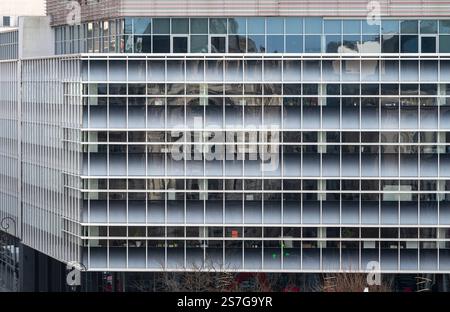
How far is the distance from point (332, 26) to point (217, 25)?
6852 mm

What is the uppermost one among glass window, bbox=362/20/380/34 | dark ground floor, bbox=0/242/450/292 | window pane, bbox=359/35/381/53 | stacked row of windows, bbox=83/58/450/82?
glass window, bbox=362/20/380/34

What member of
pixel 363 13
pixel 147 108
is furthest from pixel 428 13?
pixel 147 108

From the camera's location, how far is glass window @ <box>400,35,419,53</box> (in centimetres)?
9438

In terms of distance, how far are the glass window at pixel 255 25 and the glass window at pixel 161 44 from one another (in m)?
4.91

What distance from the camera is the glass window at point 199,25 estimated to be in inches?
3767

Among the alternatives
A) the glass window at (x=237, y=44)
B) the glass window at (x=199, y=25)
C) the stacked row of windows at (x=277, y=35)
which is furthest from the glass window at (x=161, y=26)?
the glass window at (x=237, y=44)

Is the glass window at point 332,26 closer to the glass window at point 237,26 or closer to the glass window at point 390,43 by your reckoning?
the glass window at point 390,43

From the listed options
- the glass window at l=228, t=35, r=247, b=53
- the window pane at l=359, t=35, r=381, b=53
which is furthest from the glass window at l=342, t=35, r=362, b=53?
the glass window at l=228, t=35, r=247, b=53

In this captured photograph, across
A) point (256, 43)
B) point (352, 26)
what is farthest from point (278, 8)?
point (352, 26)

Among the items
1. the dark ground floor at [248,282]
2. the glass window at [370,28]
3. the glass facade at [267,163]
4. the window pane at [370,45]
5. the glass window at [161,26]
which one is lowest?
the dark ground floor at [248,282]

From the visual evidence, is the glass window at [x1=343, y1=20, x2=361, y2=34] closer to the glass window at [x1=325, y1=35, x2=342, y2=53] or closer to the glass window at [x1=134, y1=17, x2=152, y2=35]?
the glass window at [x1=325, y1=35, x2=342, y2=53]

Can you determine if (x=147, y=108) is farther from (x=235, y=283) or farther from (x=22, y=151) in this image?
(x=22, y=151)

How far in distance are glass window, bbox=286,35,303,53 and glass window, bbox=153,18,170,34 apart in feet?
23.6

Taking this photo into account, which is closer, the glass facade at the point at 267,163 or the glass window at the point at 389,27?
the glass facade at the point at 267,163
